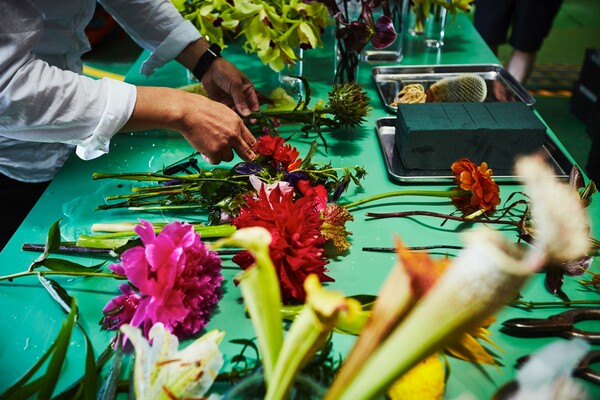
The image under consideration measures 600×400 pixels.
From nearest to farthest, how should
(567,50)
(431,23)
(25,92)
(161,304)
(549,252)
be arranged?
1. (549,252)
2. (161,304)
3. (25,92)
4. (431,23)
5. (567,50)

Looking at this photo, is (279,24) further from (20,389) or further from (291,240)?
(20,389)

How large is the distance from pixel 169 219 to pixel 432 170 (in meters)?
0.46

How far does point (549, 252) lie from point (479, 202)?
558 millimetres

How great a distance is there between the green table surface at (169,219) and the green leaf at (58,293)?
1 cm

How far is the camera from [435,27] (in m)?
1.66

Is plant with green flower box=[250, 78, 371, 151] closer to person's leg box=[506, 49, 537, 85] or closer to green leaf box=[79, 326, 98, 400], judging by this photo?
green leaf box=[79, 326, 98, 400]

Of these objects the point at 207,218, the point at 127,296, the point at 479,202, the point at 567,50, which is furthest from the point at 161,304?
the point at 567,50

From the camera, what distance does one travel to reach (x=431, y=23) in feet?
5.52

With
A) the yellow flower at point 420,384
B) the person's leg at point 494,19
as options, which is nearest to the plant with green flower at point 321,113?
the yellow flower at point 420,384

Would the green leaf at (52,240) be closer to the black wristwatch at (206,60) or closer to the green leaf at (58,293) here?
the green leaf at (58,293)

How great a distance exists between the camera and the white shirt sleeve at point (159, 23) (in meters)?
1.18

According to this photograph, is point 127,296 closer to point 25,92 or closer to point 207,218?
point 207,218

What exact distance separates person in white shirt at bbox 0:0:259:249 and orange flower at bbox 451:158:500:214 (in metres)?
0.34

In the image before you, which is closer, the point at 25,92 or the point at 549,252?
the point at 549,252
